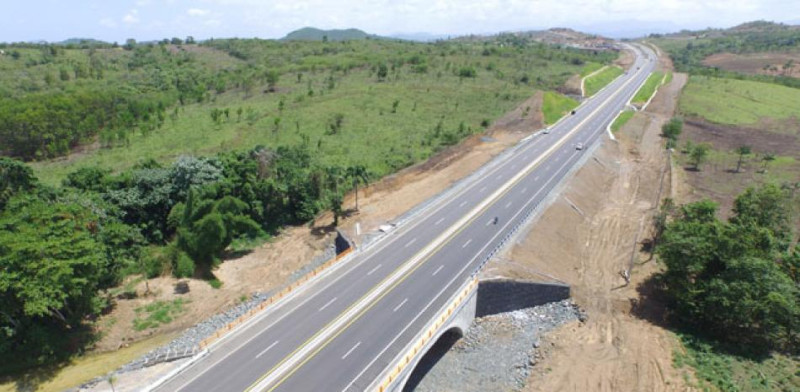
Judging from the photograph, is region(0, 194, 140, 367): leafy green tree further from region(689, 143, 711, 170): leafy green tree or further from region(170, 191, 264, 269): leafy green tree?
region(689, 143, 711, 170): leafy green tree

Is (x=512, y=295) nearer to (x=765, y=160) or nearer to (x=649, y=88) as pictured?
(x=765, y=160)

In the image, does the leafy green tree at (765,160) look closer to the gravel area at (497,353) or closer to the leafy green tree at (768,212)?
the leafy green tree at (768,212)

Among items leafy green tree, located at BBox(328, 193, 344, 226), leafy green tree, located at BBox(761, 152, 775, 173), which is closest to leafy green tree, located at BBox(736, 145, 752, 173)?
leafy green tree, located at BBox(761, 152, 775, 173)

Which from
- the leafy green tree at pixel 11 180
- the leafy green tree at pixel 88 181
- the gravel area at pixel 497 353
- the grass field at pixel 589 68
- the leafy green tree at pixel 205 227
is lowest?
the gravel area at pixel 497 353

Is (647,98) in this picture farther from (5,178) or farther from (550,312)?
(5,178)

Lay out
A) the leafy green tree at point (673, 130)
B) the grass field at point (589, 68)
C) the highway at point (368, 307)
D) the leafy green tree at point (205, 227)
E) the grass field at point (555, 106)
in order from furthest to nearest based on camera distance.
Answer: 1. the grass field at point (589, 68)
2. the grass field at point (555, 106)
3. the leafy green tree at point (673, 130)
4. the leafy green tree at point (205, 227)
5. the highway at point (368, 307)

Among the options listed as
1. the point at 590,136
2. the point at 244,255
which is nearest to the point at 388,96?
the point at 590,136

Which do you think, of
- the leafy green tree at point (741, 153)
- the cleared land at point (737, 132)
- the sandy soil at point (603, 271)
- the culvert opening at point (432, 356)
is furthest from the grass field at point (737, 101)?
the culvert opening at point (432, 356)
